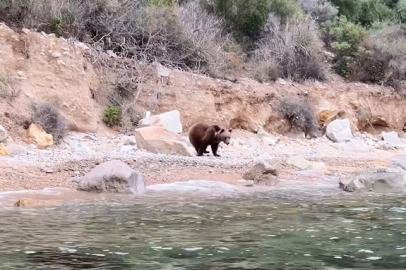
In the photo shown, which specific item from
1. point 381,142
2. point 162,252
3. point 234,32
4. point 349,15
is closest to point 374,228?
point 162,252

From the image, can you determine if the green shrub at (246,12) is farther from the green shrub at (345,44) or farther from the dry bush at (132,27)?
the dry bush at (132,27)

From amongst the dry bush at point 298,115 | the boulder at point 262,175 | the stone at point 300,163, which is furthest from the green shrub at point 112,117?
the boulder at point 262,175

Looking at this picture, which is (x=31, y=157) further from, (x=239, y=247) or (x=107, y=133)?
(x=239, y=247)

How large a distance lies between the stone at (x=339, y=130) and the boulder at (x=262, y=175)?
8.28 metres

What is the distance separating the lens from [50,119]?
16031mm

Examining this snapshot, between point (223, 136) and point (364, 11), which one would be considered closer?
point (223, 136)

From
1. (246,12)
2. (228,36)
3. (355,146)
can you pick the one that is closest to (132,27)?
(228,36)

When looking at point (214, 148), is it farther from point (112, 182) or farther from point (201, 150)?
point (112, 182)

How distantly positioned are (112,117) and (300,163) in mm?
5740

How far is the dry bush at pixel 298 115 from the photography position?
21219mm

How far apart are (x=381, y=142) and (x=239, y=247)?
15.8 m

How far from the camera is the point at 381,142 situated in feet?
71.2

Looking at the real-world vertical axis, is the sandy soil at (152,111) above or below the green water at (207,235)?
above

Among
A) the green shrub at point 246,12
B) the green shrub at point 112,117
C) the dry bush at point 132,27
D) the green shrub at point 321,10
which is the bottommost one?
the green shrub at point 112,117
